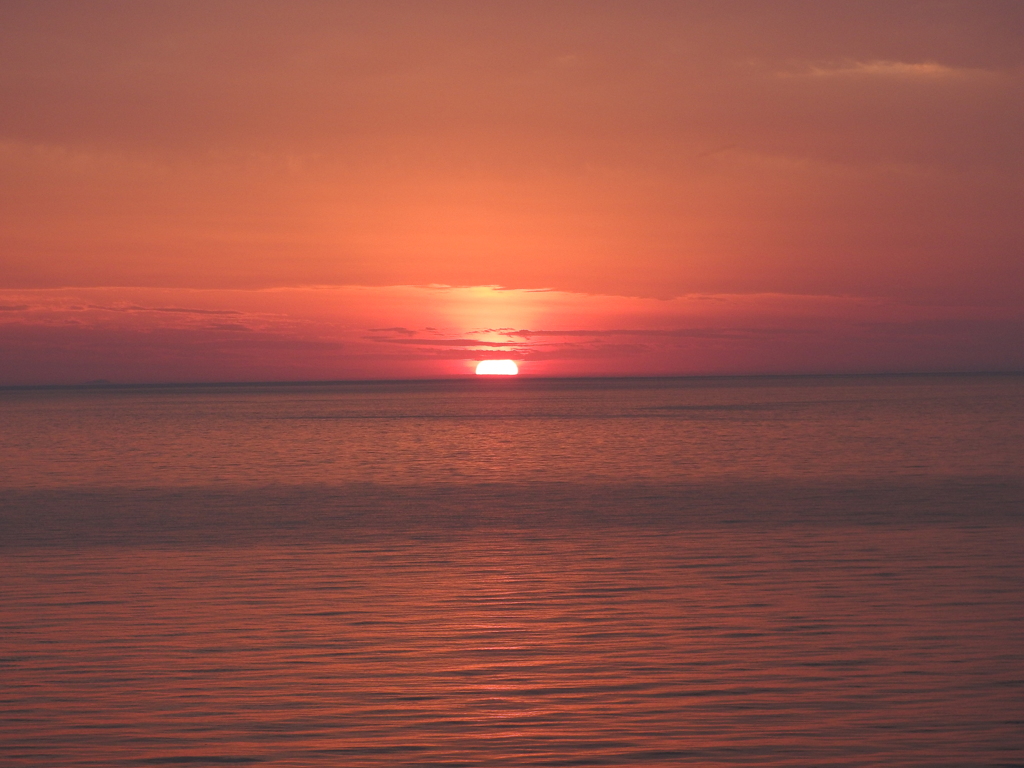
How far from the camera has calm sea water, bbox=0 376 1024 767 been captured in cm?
1048

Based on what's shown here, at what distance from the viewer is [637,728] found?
10672 mm

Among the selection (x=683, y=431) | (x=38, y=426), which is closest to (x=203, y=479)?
(x=683, y=431)

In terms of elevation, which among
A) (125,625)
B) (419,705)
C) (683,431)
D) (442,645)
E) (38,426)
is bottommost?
(419,705)

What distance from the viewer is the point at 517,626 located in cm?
1508

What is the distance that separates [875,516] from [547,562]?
11049mm

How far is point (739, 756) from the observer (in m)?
9.92

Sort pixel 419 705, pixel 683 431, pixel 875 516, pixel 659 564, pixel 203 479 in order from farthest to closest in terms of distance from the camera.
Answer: pixel 683 431 < pixel 203 479 < pixel 875 516 < pixel 659 564 < pixel 419 705

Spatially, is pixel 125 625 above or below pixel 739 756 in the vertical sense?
above

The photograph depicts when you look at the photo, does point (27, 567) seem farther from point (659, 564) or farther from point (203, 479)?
point (203, 479)

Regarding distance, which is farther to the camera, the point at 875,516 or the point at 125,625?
the point at 875,516

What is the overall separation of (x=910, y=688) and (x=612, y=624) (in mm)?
4361

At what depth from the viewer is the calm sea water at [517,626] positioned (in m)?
10.5

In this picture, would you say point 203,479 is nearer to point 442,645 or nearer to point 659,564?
point 659,564

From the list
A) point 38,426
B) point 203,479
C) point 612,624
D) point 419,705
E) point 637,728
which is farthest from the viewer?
point 38,426
